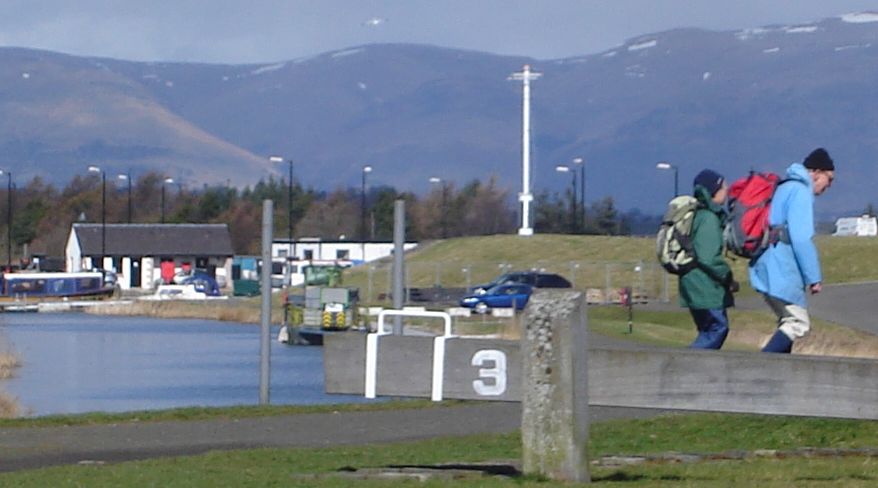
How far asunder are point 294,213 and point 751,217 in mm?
142546

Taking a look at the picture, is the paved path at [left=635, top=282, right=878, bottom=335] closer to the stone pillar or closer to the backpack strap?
the backpack strap

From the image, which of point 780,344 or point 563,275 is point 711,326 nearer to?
point 780,344

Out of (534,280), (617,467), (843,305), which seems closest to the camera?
(617,467)

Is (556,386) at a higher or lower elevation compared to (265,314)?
lower

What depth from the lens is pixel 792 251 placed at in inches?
492

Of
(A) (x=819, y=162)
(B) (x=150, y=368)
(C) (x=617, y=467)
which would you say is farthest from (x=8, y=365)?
(C) (x=617, y=467)

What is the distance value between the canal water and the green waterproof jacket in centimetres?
791

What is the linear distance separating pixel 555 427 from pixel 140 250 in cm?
11084

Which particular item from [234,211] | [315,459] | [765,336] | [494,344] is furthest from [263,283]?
[234,211]

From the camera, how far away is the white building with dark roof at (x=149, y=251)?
118m

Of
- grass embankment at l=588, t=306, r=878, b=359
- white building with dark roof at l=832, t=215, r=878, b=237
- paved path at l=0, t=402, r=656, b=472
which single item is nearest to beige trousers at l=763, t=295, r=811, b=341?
paved path at l=0, t=402, r=656, b=472

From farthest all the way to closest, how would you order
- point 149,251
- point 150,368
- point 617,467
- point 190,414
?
point 149,251
point 150,368
point 190,414
point 617,467

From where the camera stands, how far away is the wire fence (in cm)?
7200

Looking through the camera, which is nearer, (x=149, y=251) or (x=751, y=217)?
(x=751, y=217)
